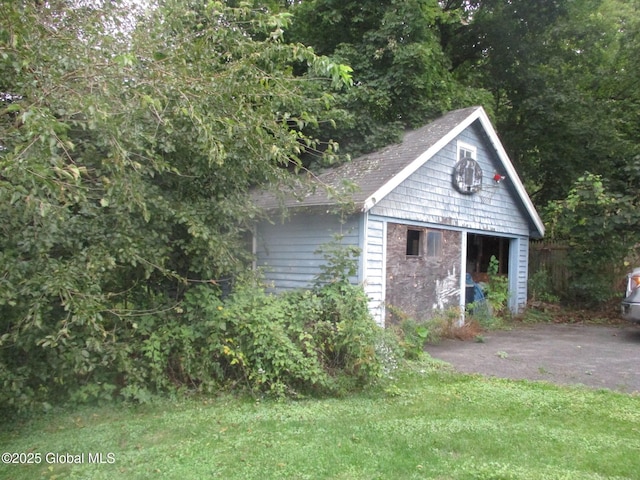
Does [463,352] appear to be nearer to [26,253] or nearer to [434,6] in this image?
[26,253]

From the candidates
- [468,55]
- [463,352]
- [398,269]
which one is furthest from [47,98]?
[468,55]

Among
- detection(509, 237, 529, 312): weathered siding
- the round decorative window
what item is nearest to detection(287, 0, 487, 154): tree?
the round decorative window

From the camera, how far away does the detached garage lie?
891 cm

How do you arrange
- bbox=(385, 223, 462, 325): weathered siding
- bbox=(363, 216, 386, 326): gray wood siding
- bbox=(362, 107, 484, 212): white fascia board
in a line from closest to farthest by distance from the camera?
bbox=(362, 107, 484, 212): white fascia board → bbox=(363, 216, 386, 326): gray wood siding → bbox=(385, 223, 462, 325): weathered siding

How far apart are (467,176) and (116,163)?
27.1 ft

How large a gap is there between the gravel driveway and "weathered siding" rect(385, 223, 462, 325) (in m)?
Result: 0.89

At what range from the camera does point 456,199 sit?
11.1 meters

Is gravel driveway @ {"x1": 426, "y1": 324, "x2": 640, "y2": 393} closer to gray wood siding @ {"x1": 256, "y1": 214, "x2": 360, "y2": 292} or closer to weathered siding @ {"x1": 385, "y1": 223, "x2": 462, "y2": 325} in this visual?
weathered siding @ {"x1": 385, "y1": 223, "x2": 462, "y2": 325}

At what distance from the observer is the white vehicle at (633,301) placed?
32.4ft

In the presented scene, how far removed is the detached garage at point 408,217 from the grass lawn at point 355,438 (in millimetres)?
2903

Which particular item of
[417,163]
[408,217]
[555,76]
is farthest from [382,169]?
[555,76]

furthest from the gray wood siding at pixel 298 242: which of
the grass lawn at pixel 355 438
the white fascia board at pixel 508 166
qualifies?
the white fascia board at pixel 508 166

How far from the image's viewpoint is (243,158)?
20.9ft

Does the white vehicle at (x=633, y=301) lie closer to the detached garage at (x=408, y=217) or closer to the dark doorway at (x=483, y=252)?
the detached garage at (x=408, y=217)
